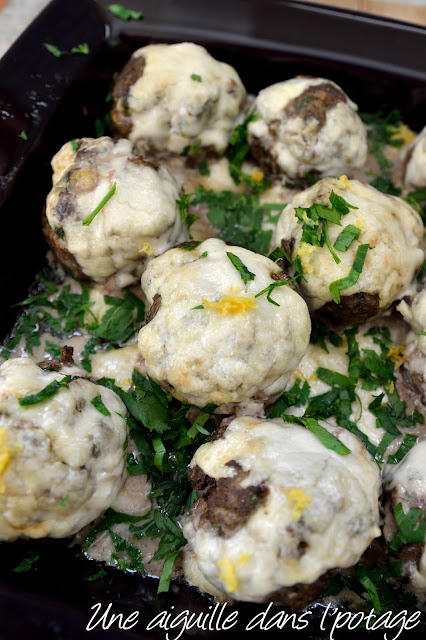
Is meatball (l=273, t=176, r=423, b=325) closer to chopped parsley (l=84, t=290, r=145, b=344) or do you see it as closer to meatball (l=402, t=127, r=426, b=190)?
meatball (l=402, t=127, r=426, b=190)

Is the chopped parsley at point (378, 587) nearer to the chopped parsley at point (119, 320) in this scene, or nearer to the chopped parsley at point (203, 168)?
the chopped parsley at point (119, 320)

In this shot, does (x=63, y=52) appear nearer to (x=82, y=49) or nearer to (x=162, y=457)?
(x=82, y=49)

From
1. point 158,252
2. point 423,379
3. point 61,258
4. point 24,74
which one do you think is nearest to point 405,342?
point 423,379

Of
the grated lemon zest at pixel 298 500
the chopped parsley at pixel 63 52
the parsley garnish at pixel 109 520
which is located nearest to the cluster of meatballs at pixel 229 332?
the grated lemon zest at pixel 298 500

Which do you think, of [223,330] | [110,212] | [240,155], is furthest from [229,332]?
[240,155]

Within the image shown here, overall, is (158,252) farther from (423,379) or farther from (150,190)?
(423,379)
